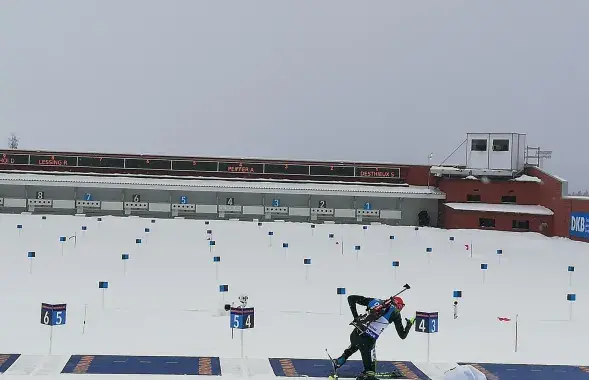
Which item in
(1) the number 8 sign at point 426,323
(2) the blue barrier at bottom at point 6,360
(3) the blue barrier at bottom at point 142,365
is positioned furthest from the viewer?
(1) the number 8 sign at point 426,323

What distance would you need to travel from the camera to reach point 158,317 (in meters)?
14.3

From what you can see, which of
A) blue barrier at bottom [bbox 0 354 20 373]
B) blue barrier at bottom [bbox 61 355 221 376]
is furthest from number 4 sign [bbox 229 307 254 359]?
blue barrier at bottom [bbox 0 354 20 373]

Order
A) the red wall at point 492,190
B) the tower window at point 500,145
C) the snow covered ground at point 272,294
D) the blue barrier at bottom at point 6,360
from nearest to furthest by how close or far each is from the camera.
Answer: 1. the blue barrier at bottom at point 6,360
2. the snow covered ground at point 272,294
3. the red wall at point 492,190
4. the tower window at point 500,145

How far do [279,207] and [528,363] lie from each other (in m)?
36.0

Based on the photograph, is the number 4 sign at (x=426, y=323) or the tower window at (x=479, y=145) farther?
→ the tower window at (x=479, y=145)

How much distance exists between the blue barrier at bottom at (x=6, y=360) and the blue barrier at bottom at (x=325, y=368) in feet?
14.2

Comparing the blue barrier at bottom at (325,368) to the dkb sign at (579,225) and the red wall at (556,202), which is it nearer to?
the dkb sign at (579,225)

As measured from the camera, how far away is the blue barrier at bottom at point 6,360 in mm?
10127

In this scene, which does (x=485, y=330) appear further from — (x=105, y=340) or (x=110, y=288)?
(x=110, y=288)

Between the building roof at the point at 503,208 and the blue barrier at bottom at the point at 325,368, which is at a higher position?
the building roof at the point at 503,208

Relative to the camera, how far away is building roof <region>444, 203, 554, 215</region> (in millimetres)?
42562

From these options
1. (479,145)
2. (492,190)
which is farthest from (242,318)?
(479,145)

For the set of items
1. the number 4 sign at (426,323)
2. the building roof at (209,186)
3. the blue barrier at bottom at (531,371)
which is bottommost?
the blue barrier at bottom at (531,371)

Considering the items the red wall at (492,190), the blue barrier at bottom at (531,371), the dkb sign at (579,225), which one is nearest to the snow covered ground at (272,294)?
the blue barrier at bottom at (531,371)
